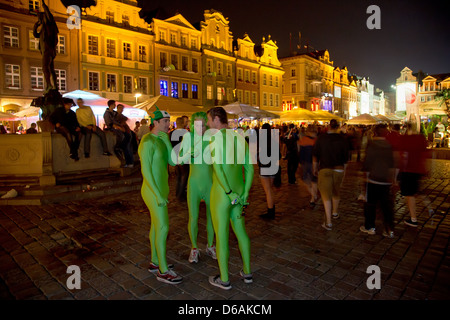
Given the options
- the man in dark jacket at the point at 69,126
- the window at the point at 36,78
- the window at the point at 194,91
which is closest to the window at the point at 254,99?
the window at the point at 194,91

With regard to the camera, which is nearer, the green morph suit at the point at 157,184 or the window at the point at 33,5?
the green morph suit at the point at 157,184

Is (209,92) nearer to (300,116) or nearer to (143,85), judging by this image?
(143,85)

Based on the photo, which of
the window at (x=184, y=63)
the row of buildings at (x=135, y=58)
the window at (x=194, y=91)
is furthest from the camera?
the window at (x=194, y=91)

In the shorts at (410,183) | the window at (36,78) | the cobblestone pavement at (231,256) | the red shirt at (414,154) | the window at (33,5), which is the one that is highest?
the window at (33,5)

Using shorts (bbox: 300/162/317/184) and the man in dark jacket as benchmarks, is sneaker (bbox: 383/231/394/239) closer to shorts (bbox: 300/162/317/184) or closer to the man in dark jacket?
shorts (bbox: 300/162/317/184)

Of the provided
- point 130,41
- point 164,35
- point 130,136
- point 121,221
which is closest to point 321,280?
point 121,221

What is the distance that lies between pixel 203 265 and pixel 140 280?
85 centimetres

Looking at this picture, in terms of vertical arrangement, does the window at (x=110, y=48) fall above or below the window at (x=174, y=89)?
above

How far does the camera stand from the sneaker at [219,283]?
10.9 ft

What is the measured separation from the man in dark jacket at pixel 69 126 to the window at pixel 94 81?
69.7 feet

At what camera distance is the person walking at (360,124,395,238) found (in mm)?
5109

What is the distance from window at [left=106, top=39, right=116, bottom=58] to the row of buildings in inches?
3.5

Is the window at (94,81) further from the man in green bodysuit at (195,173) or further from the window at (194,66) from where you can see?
the man in green bodysuit at (195,173)

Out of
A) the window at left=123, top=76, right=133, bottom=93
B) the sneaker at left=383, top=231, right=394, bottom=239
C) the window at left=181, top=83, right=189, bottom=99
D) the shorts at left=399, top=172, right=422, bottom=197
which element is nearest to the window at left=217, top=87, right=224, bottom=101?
the window at left=181, top=83, right=189, bottom=99
